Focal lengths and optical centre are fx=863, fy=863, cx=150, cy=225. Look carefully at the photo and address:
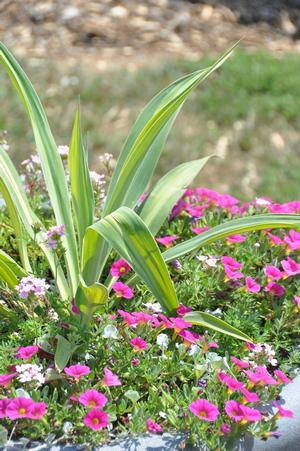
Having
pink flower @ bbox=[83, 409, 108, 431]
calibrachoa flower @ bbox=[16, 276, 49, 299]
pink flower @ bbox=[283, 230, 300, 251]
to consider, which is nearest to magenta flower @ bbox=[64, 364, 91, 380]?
pink flower @ bbox=[83, 409, 108, 431]

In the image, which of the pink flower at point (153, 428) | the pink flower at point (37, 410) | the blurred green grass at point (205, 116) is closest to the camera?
the pink flower at point (37, 410)

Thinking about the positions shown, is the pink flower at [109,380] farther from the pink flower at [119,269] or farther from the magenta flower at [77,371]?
the pink flower at [119,269]

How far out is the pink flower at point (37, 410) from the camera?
1781 mm

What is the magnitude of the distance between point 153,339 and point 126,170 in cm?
49

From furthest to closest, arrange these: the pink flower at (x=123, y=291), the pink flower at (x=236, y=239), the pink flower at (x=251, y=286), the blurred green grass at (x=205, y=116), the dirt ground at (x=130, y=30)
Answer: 1. the dirt ground at (x=130, y=30)
2. the blurred green grass at (x=205, y=116)
3. the pink flower at (x=236, y=239)
4. the pink flower at (x=251, y=286)
5. the pink flower at (x=123, y=291)

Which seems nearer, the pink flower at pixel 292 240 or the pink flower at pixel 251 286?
the pink flower at pixel 251 286

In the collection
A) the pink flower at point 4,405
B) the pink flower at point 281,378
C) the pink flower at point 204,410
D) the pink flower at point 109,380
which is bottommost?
the pink flower at point 281,378

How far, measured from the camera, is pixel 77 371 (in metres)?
1.91

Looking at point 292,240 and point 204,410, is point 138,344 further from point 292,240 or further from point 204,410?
point 292,240

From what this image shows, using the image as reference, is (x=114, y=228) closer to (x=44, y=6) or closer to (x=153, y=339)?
(x=153, y=339)

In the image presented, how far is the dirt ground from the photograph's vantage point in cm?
600

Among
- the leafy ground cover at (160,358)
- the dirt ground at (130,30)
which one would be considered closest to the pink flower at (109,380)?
the leafy ground cover at (160,358)

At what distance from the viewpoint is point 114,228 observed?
2064mm

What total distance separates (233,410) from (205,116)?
3755mm
